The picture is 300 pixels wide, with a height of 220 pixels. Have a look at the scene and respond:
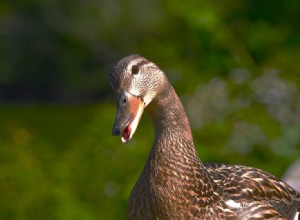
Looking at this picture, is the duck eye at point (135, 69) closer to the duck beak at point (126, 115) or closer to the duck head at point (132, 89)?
the duck head at point (132, 89)

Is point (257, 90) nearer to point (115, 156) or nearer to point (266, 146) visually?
point (266, 146)

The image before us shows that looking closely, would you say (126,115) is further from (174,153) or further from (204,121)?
(204,121)

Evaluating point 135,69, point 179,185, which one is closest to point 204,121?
point 179,185

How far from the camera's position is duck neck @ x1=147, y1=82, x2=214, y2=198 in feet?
14.8

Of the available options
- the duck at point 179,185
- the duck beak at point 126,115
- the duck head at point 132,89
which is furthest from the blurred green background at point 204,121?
the duck beak at point 126,115

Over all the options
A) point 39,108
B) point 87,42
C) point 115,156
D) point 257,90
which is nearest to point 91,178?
point 115,156

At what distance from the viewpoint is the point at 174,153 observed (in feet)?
15.2

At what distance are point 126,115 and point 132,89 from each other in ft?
0.43

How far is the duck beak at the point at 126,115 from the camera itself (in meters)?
4.04

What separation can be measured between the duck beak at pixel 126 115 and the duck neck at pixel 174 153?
370 millimetres

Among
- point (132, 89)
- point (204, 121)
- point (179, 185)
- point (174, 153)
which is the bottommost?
point (179, 185)

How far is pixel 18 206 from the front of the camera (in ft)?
29.1

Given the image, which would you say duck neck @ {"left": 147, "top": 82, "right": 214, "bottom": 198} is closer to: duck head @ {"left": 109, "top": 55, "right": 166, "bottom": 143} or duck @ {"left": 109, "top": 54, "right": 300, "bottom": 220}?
duck @ {"left": 109, "top": 54, "right": 300, "bottom": 220}

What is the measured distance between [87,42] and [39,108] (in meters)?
2.73
